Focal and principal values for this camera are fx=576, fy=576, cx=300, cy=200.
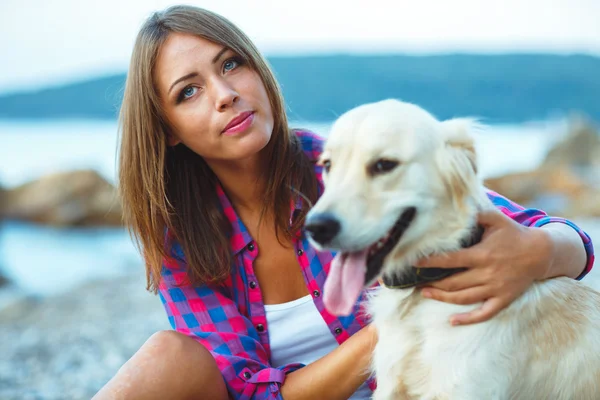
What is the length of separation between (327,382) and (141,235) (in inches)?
32.8

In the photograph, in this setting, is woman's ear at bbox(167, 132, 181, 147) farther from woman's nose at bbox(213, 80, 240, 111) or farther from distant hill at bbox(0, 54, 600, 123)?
distant hill at bbox(0, 54, 600, 123)

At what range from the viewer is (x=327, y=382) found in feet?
6.12

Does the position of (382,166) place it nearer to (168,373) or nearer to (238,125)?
(238,125)

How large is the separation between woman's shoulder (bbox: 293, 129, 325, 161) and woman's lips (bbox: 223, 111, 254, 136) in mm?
416

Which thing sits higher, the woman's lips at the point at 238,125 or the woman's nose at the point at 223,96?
the woman's nose at the point at 223,96

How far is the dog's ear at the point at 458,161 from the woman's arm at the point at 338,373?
0.58 m

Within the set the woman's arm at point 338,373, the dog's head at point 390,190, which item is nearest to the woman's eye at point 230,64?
the dog's head at point 390,190

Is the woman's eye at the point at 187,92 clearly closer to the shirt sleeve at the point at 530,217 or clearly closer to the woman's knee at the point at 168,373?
the woman's knee at the point at 168,373

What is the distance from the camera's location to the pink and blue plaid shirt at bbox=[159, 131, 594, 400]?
6.26ft

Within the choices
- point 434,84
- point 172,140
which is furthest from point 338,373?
point 434,84

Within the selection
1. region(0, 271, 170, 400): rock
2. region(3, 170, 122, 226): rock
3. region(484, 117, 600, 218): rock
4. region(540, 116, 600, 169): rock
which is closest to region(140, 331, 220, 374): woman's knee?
region(0, 271, 170, 400): rock

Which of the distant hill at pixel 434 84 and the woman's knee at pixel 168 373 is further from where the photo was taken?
the distant hill at pixel 434 84

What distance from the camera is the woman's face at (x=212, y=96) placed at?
6.22 ft

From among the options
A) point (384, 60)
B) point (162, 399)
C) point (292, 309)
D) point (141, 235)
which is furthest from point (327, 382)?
point (384, 60)
